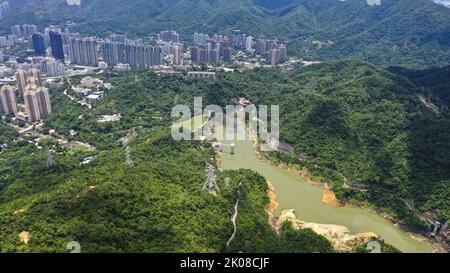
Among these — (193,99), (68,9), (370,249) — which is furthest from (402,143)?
(68,9)

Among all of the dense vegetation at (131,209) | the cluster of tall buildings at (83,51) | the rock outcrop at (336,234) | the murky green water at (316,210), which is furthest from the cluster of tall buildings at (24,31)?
the rock outcrop at (336,234)

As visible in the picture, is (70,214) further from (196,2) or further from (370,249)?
→ (196,2)

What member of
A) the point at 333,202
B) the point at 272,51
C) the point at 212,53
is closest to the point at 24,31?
the point at 212,53

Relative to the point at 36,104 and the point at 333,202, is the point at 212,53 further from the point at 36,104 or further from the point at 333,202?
the point at 333,202

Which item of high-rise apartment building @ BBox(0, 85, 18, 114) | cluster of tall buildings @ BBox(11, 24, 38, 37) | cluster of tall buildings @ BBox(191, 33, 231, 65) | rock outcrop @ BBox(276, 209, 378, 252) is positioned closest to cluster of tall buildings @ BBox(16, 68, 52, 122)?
high-rise apartment building @ BBox(0, 85, 18, 114)

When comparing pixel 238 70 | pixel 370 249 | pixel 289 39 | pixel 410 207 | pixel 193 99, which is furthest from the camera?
pixel 289 39

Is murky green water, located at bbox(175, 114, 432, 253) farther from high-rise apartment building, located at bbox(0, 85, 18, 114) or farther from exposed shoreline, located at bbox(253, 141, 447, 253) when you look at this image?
high-rise apartment building, located at bbox(0, 85, 18, 114)
